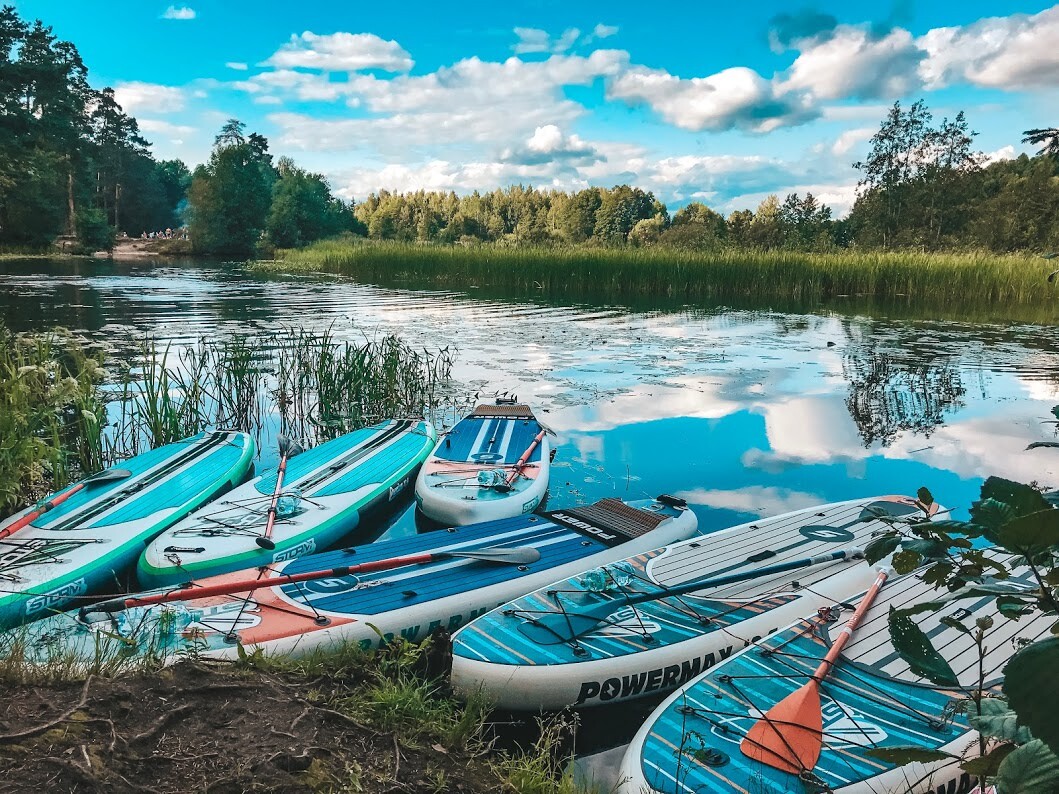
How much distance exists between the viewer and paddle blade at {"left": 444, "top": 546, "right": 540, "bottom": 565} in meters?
4.07

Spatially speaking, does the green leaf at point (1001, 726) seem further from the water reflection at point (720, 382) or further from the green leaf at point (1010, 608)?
the water reflection at point (720, 382)

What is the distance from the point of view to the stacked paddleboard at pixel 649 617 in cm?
317

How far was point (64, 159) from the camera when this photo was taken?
4666 centimetres

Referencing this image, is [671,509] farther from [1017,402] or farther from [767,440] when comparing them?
[1017,402]

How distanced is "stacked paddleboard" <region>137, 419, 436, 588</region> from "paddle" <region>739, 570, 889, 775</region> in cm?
300

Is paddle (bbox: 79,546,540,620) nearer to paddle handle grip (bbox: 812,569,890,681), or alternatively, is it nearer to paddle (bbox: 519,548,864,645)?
paddle (bbox: 519,548,864,645)

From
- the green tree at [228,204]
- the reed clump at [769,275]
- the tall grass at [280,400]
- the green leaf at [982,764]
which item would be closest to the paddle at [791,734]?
the green leaf at [982,764]

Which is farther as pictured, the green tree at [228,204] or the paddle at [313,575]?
the green tree at [228,204]

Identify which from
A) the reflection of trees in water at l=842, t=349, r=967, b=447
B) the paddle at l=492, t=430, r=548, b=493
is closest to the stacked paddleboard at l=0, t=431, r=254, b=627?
the paddle at l=492, t=430, r=548, b=493

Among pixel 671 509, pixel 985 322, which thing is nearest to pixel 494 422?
pixel 671 509

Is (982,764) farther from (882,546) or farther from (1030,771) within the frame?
(882,546)

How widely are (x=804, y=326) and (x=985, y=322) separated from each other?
3.80m

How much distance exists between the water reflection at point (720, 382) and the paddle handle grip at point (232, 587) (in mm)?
1709

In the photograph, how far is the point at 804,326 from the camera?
15164 mm
